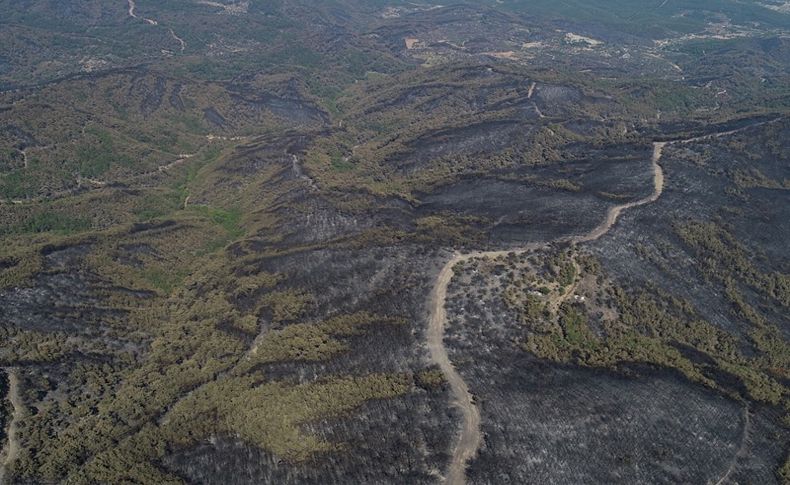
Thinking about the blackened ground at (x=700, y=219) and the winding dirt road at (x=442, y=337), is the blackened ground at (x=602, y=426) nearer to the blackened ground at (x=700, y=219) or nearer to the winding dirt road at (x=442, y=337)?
the winding dirt road at (x=442, y=337)

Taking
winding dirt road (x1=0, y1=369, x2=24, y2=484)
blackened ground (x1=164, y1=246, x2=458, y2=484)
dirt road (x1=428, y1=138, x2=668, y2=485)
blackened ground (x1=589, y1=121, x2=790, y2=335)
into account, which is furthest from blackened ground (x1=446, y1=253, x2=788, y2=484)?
winding dirt road (x1=0, y1=369, x2=24, y2=484)

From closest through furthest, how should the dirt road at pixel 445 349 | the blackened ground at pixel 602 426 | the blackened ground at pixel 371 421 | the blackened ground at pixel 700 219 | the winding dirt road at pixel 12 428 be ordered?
the blackened ground at pixel 602 426 < the winding dirt road at pixel 12 428 < the blackened ground at pixel 371 421 < the dirt road at pixel 445 349 < the blackened ground at pixel 700 219

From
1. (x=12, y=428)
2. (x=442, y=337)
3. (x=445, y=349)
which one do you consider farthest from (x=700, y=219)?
(x=12, y=428)

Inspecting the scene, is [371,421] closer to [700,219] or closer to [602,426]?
[602,426]

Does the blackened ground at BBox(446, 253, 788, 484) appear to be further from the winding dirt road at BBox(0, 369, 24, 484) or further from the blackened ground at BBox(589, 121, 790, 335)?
the winding dirt road at BBox(0, 369, 24, 484)

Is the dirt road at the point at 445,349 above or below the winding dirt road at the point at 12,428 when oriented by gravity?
above

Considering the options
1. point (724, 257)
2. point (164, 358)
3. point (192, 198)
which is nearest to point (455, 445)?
point (164, 358)

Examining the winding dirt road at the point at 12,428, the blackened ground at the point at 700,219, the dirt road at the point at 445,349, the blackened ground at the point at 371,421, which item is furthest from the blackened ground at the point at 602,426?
the winding dirt road at the point at 12,428

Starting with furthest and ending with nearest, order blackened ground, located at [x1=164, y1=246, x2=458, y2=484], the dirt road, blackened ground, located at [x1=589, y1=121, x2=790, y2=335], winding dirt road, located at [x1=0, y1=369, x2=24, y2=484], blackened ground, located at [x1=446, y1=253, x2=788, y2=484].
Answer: blackened ground, located at [x1=589, y1=121, x2=790, y2=335], the dirt road, blackened ground, located at [x1=164, y1=246, x2=458, y2=484], winding dirt road, located at [x1=0, y1=369, x2=24, y2=484], blackened ground, located at [x1=446, y1=253, x2=788, y2=484]

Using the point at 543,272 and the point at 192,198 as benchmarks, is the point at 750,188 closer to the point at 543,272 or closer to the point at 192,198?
the point at 543,272
